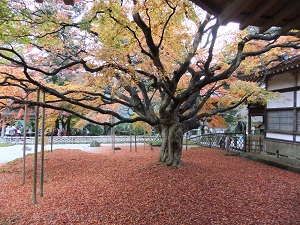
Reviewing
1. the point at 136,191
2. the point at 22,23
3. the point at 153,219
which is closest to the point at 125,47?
the point at 22,23

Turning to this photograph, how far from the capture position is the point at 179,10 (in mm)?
5082

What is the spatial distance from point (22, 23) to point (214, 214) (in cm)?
614

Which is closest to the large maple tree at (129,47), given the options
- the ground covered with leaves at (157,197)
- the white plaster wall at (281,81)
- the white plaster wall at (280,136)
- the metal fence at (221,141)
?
the white plaster wall at (281,81)

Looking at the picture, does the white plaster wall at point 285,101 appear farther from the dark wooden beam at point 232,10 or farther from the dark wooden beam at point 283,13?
the dark wooden beam at point 232,10

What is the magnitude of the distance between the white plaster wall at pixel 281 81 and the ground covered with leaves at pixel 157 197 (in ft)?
13.6

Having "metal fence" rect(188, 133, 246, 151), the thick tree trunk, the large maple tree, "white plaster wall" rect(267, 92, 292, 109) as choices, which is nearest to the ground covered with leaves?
the thick tree trunk

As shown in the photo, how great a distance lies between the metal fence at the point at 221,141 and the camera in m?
14.5

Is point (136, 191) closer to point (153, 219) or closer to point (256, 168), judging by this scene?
point (153, 219)

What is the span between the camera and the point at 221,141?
15.7 meters

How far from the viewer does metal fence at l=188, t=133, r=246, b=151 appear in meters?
14.5

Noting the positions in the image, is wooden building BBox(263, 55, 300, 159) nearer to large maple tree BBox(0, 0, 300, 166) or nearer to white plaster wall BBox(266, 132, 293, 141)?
white plaster wall BBox(266, 132, 293, 141)

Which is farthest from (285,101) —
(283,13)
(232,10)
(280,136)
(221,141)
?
(232,10)

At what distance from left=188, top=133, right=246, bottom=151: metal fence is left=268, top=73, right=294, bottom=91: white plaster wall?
3.37m

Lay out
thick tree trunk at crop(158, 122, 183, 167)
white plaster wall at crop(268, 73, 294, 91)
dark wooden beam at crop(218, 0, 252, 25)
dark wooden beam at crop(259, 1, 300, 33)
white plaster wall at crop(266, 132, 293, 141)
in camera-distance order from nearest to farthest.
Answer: dark wooden beam at crop(218, 0, 252, 25), dark wooden beam at crop(259, 1, 300, 33), thick tree trunk at crop(158, 122, 183, 167), white plaster wall at crop(266, 132, 293, 141), white plaster wall at crop(268, 73, 294, 91)
